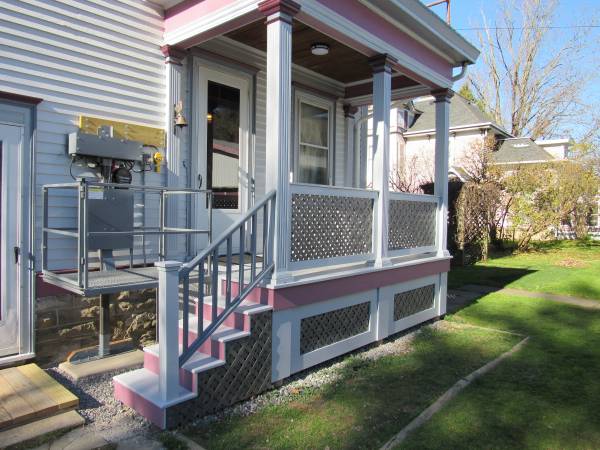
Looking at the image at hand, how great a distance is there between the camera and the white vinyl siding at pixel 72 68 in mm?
3635

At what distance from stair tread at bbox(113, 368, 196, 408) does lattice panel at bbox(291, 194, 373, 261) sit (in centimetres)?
138

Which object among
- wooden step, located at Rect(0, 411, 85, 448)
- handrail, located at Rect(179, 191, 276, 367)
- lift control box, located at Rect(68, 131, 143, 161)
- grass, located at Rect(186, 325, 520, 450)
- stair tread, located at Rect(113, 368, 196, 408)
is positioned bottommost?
grass, located at Rect(186, 325, 520, 450)

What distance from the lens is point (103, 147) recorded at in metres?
3.97

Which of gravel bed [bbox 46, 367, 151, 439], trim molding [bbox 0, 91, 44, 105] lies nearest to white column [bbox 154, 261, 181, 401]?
gravel bed [bbox 46, 367, 151, 439]

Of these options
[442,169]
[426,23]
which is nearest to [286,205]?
[426,23]

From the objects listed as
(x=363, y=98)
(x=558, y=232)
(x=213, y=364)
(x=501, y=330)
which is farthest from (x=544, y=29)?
(x=213, y=364)

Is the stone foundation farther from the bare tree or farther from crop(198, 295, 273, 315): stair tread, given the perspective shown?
the bare tree

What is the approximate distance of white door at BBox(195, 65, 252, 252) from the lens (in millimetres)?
4945

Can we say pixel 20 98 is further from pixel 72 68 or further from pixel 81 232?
pixel 81 232

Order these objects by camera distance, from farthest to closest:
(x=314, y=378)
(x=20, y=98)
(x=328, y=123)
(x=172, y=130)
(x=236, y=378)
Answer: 1. (x=328, y=123)
2. (x=172, y=130)
3. (x=314, y=378)
4. (x=20, y=98)
5. (x=236, y=378)

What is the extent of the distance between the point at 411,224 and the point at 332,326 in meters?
1.90

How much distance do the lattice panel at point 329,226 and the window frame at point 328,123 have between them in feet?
6.40

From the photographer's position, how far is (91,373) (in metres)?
3.64

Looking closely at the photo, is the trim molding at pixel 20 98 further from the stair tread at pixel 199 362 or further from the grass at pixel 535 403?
the grass at pixel 535 403
